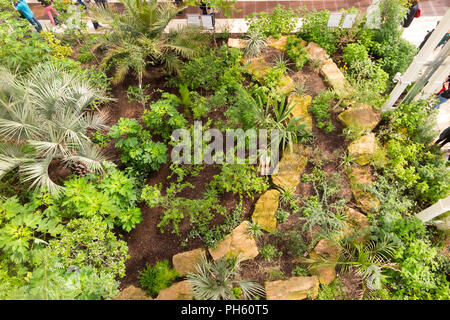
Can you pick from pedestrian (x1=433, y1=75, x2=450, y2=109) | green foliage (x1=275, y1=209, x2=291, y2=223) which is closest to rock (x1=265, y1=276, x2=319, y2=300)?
green foliage (x1=275, y1=209, x2=291, y2=223)

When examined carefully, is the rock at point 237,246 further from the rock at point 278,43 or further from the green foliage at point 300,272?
the rock at point 278,43

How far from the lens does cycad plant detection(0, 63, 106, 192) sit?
3850mm

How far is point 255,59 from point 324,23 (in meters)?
1.89

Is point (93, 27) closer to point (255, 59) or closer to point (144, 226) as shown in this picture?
point (255, 59)

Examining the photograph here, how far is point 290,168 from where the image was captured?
513cm

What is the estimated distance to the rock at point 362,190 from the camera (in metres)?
4.78

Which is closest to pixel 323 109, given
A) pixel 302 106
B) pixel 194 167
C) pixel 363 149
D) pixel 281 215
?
pixel 302 106

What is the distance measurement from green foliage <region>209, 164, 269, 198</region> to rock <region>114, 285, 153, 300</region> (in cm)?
199

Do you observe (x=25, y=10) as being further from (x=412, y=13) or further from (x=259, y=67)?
(x=412, y=13)

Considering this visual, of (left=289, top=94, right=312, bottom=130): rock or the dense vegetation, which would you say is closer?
the dense vegetation

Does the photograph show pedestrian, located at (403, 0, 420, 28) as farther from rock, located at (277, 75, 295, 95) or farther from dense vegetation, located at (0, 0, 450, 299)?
rock, located at (277, 75, 295, 95)

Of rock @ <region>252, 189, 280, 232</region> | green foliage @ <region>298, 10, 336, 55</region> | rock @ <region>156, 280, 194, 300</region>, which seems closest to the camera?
rock @ <region>156, 280, 194, 300</region>

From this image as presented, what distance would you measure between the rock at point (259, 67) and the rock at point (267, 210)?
2.71 meters

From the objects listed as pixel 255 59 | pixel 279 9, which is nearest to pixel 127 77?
pixel 255 59
